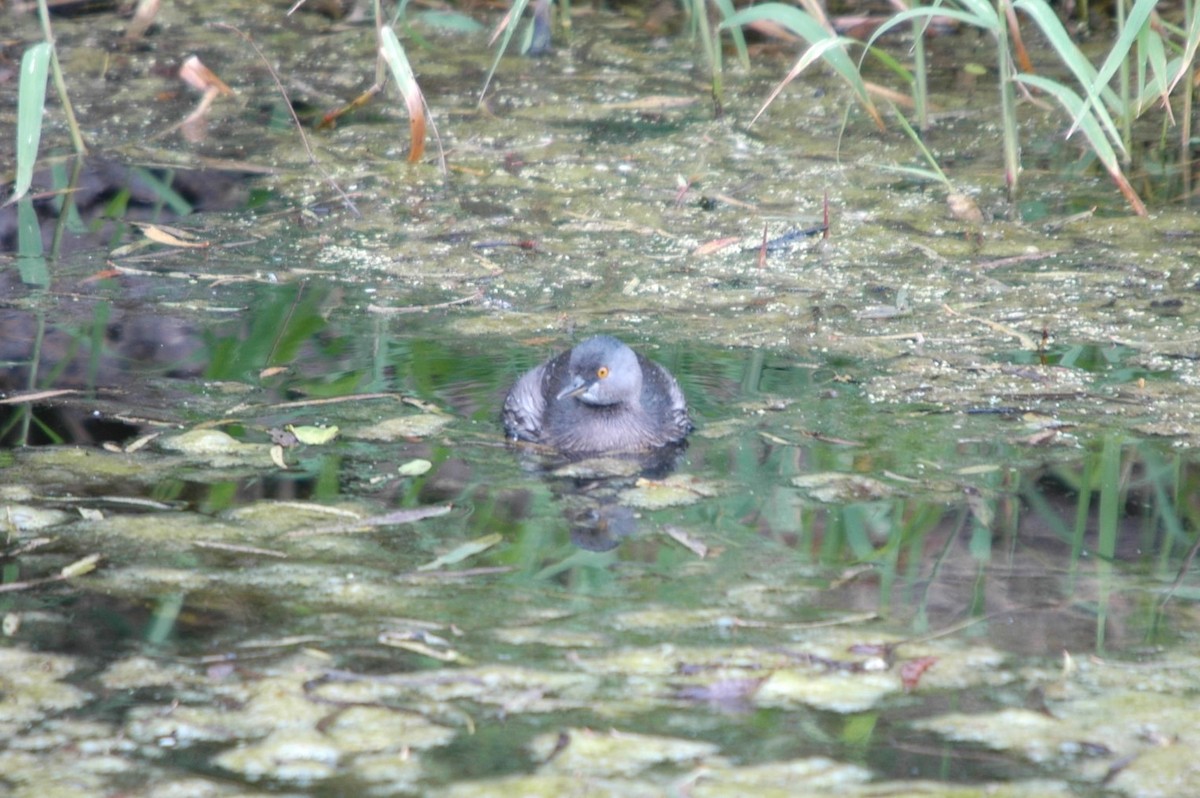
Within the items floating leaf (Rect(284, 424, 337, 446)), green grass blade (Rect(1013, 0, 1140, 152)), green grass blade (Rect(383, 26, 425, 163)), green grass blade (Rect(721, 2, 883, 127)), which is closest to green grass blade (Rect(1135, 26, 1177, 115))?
green grass blade (Rect(1013, 0, 1140, 152))

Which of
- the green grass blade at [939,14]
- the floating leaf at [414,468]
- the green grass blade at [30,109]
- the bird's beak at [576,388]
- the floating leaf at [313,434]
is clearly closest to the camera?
the floating leaf at [414,468]

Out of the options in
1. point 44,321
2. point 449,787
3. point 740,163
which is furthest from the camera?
point 740,163

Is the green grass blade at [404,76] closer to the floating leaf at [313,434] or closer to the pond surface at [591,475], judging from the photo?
the pond surface at [591,475]

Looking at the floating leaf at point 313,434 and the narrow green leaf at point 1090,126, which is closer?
the floating leaf at point 313,434

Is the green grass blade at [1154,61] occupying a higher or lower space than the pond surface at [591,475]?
higher

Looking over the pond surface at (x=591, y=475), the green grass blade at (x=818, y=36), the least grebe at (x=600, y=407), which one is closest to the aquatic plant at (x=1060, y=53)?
the green grass blade at (x=818, y=36)

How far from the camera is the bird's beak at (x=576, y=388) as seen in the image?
4.36 meters

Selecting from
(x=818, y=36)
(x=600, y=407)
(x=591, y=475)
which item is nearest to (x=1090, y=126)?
(x=818, y=36)

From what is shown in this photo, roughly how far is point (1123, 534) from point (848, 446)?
0.79 m

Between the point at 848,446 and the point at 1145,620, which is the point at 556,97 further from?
the point at 1145,620

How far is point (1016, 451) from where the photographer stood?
4176 millimetres

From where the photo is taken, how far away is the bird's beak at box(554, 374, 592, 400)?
4359 millimetres

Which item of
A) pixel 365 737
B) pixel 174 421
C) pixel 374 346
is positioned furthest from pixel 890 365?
pixel 365 737

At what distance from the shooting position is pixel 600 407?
14.9ft
